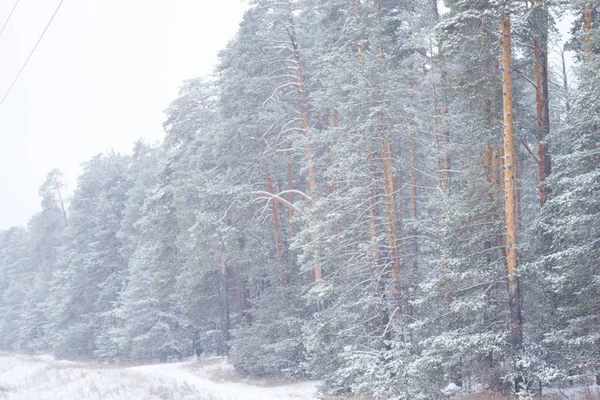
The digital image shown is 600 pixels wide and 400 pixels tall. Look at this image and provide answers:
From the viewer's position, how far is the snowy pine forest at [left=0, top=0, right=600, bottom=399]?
1105 centimetres

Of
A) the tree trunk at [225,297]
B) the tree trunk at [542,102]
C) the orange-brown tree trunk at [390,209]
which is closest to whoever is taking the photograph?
the tree trunk at [542,102]

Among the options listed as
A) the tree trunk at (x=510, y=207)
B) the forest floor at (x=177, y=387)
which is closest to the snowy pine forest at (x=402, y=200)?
the tree trunk at (x=510, y=207)

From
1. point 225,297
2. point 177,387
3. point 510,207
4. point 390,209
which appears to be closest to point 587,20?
point 510,207

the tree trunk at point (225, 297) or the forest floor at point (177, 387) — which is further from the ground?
the tree trunk at point (225, 297)

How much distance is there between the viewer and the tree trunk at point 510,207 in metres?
10.9

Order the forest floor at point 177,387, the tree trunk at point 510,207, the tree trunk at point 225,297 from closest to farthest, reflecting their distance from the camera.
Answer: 1. the tree trunk at point 510,207
2. the forest floor at point 177,387
3. the tree trunk at point 225,297

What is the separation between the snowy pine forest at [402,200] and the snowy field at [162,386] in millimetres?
1398

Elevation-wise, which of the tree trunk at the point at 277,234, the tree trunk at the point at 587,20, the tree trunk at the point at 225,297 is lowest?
the tree trunk at the point at 225,297

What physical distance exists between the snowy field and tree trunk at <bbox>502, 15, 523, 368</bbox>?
7.67 metres

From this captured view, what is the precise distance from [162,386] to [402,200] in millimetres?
11853

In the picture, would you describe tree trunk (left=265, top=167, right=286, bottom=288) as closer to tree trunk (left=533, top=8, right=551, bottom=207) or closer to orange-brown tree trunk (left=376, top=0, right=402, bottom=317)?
orange-brown tree trunk (left=376, top=0, right=402, bottom=317)

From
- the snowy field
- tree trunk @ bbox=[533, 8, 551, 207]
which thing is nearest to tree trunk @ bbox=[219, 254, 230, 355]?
the snowy field

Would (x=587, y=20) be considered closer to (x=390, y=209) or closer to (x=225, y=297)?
(x=390, y=209)

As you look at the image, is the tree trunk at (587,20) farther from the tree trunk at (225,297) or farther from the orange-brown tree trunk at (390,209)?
the tree trunk at (225,297)
